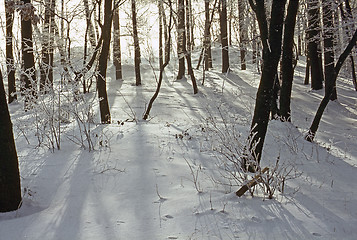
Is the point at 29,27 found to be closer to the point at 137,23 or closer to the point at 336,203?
the point at 137,23

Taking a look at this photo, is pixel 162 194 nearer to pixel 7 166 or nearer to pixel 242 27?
pixel 7 166

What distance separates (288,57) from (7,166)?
23.6 ft

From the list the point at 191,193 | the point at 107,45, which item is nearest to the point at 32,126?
the point at 107,45

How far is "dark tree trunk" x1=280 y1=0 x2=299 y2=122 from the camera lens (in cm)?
843

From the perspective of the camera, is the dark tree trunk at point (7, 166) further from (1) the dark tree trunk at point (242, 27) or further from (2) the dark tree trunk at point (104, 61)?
(1) the dark tree trunk at point (242, 27)

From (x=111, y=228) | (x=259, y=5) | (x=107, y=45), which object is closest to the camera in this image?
(x=111, y=228)

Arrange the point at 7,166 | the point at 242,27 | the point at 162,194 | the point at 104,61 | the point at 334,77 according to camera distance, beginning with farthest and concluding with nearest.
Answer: the point at 242,27
the point at 104,61
the point at 334,77
the point at 162,194
the point at 7,166

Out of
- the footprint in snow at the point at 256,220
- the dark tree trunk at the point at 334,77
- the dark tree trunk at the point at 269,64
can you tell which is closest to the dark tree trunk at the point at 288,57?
the dark tree trunk at the point at 334,77

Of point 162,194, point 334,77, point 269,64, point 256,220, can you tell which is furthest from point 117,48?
point 256,220

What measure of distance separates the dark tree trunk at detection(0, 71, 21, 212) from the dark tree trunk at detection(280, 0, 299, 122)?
19.5ft

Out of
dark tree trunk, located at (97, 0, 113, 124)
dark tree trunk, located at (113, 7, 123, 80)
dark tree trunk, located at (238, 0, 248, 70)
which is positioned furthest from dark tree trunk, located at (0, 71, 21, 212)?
dark tree trunk, located at (113, 7, 123, 80)

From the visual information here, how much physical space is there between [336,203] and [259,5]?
10.4 feet

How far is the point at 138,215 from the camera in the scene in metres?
3.94

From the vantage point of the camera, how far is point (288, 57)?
9.09m
